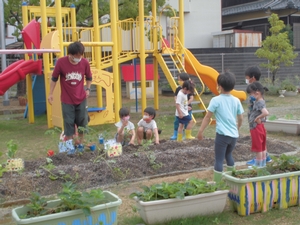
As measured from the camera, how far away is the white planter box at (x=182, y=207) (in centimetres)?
388

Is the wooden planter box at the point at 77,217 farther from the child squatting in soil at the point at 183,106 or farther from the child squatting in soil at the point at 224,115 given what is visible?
the child squatting in soil at the point at 183,106

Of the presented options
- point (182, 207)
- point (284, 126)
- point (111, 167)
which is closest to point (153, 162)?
point (111, 167)

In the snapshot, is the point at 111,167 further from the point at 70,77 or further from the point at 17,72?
the point at 17,72

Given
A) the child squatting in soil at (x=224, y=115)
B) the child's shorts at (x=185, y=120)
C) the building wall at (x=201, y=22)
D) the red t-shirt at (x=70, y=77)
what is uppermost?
the building wall at (x=201, y=22)

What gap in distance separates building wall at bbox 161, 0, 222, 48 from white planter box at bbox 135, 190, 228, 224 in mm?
21035

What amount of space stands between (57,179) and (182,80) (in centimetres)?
396

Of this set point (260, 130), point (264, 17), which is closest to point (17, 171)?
point (260, 130)

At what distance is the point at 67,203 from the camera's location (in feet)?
11.7

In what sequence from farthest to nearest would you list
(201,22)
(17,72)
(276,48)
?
(201,22) < (276,48) < (17,72)

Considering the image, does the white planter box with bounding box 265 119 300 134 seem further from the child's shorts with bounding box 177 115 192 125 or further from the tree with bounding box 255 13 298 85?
the tree with bounding box 255 13 298 85

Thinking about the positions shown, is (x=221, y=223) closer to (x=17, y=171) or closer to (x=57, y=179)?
(x=57, y=179)

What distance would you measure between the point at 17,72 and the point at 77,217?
26.0 ft

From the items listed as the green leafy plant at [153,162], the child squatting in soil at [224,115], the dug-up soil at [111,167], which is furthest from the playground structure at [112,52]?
the child squatting in soil at [224,115]

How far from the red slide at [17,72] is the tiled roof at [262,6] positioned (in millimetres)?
15924
